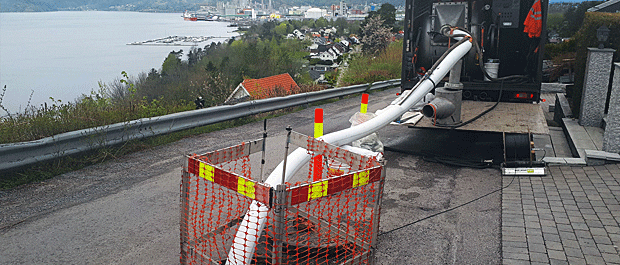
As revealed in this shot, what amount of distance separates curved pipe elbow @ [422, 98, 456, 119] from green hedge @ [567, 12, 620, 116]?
4.67 metres

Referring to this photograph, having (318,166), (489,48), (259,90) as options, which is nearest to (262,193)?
(318,166)

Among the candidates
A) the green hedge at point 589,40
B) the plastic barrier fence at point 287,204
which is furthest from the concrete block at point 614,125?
the plastic barrier fence at point 287,204

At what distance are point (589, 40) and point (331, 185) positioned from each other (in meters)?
9.60

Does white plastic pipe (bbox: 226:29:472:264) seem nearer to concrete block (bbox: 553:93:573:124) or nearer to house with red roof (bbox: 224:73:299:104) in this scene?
concrete block (bbox: 553:93:573:124)

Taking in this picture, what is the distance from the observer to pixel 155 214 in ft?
17.4

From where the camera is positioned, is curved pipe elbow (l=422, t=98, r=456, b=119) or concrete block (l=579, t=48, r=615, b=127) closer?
curved pipe elbow (l=422, t=98, r=456, b=119)

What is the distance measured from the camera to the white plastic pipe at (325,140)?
12.2ft

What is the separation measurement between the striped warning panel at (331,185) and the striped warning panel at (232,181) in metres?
0.20

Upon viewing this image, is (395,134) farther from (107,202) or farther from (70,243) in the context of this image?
(70,243)

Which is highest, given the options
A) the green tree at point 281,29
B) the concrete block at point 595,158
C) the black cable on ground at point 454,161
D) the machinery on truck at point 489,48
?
the green tree at point 281,29

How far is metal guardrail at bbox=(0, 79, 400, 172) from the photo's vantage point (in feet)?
19.6

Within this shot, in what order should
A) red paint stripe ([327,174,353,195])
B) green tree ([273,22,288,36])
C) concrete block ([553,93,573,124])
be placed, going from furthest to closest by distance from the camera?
green tree ([273,22,288,36])
concrete block ([553,93,573,124])
red paint stripe ([327,174,353,195])

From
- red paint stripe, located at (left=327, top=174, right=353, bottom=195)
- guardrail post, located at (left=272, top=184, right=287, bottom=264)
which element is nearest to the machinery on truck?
red paint stripe, located at (left=327, top=174, right=353, bottom=195)

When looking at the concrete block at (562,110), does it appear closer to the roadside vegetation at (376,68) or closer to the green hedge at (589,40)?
the green hedge at (589,40)
